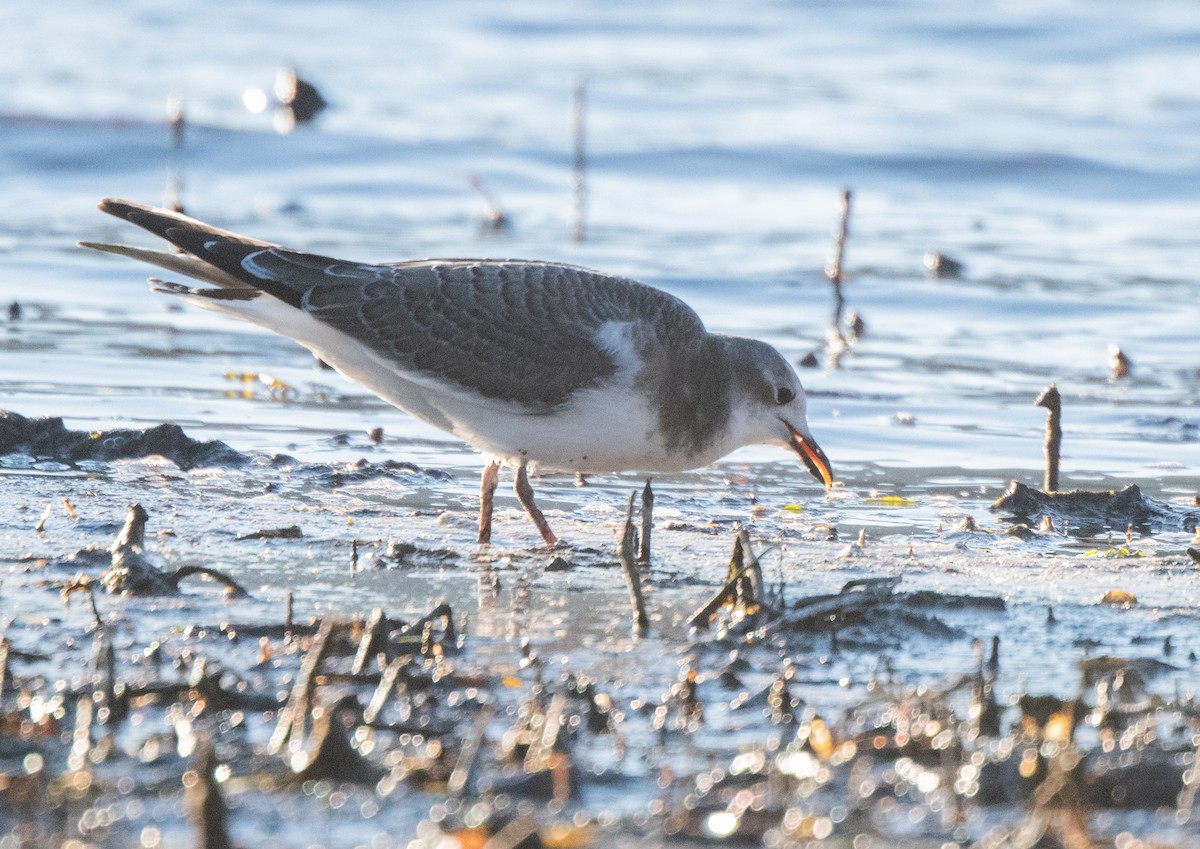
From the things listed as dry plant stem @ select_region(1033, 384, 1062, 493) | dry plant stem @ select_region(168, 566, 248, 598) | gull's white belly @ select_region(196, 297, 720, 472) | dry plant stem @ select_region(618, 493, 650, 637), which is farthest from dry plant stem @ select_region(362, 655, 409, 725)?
dry plant stem @ select_region(1033, 384, 1062, 493)

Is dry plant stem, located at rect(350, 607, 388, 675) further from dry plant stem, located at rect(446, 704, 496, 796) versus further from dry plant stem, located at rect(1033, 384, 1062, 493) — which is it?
dry plant stem, located at rect(1033, 384, 1062, 493)

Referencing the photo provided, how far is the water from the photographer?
259 inches

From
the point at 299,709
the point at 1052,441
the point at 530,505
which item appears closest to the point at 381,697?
the point at 299,709

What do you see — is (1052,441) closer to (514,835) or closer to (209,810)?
(514,835)

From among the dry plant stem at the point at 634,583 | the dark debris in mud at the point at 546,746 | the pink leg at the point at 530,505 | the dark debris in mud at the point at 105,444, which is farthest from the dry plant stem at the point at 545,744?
the dark debris in mud at the point at 105,444

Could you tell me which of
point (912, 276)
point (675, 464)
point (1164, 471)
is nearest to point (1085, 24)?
point (912, 276)

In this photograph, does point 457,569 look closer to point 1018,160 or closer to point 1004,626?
point 1004,626

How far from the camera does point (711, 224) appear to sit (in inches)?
584

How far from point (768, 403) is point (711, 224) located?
27.1 feet

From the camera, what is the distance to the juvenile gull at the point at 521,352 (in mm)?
6324

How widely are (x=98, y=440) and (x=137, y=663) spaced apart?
3.00m

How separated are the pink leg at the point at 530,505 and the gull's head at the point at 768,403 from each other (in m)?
0.83

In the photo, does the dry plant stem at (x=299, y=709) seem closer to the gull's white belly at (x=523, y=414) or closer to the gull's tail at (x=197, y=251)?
the gull's white belly at (x=523, y=414)

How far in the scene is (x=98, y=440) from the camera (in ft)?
23.6
